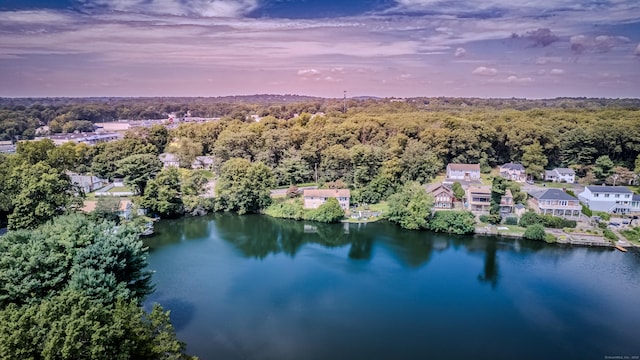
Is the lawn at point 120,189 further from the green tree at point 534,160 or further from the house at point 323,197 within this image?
the green tree at point 534,160

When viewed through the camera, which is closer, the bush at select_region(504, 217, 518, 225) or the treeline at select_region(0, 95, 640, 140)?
the bush at select_region(504, 217, 518, 225)

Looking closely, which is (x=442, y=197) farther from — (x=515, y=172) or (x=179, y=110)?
(x=179, y=110)

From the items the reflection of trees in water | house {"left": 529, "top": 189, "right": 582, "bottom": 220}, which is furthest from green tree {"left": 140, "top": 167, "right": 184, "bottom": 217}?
house {"left": 529, "top": 189, "right": 582, "bottom": 220}

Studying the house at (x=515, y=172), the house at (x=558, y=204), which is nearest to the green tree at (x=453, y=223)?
the house at (x=558, y=204)

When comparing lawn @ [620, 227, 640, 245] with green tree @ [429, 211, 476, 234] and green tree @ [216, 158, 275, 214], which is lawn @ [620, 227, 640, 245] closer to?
green tree @ [429, 211, 476, 234]

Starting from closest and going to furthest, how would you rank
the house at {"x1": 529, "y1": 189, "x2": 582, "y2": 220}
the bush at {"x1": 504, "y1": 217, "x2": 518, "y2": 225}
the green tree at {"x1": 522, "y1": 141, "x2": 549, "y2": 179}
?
the bush at {"x1": 504, "y1": 217, "x2": 518, "y2": 225} < the house at {"x1": 529, "y1": 189, "x2": 582, "y2": 220} < the green tree at {"x1": 522, "y1": 141, "x2": 549, "y2": 179}

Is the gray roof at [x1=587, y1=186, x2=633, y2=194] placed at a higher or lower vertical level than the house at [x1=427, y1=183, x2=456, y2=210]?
higher

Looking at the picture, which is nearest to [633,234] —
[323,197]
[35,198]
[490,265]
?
[490,265]
